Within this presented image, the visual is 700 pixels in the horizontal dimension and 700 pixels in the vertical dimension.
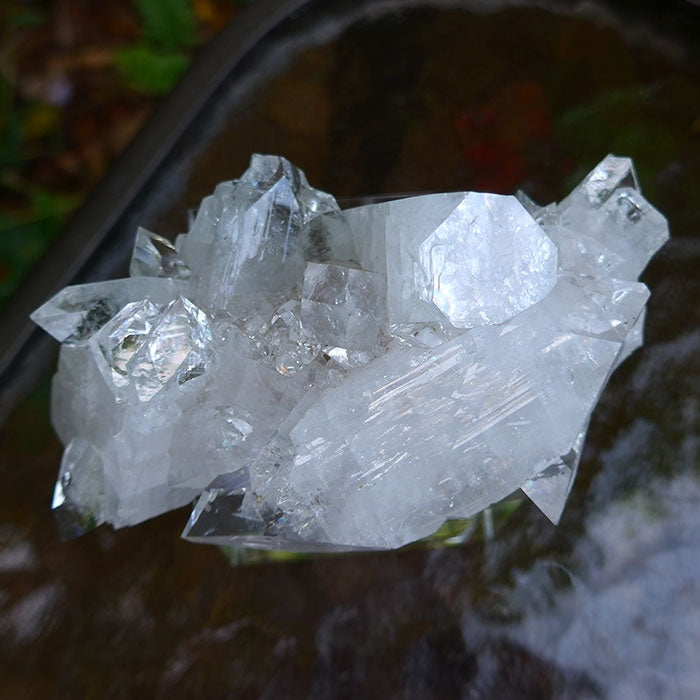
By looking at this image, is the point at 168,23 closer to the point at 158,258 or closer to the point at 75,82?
the point at 75,82

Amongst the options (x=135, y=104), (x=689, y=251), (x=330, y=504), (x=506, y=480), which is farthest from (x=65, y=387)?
(x=135, y=104)

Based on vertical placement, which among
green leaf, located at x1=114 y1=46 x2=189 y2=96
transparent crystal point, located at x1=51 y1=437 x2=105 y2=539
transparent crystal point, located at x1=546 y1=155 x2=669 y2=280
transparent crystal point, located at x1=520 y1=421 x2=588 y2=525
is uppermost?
green leaf, located at x1=114 y1=46 x2=189 y2=96

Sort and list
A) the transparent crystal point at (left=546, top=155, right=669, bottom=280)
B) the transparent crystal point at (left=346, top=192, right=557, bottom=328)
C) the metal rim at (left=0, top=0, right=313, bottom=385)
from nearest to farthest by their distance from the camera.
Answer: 1. the transparent crystal point at (left=346, top=192, right=557, bottom=328)
2. the transparent crystal point at (left=546, top=155, right=669, bottom=280)
3. the metal rim at (left=0, top=0, right=313, bottom=385)

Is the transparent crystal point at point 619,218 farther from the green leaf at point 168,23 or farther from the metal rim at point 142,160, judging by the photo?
the green leaf at point 168,23

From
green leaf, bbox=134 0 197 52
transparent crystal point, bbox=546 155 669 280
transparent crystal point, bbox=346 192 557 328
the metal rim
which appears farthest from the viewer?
green leaf, bbox=134 0 197 52

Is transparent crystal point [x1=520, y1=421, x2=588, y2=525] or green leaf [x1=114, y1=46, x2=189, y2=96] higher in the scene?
green leaf [x1=114, y1=46, x2=189, y2=96]

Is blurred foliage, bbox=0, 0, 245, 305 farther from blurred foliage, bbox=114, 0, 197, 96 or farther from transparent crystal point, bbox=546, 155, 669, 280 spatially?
transparent crystal point, bbox=546, 155, 669, 280

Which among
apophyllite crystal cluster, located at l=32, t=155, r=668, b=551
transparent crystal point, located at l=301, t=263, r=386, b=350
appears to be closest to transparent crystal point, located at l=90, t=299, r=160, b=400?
apophyllite crystal cluster, located at l=32, t=155, r=668, b=551
